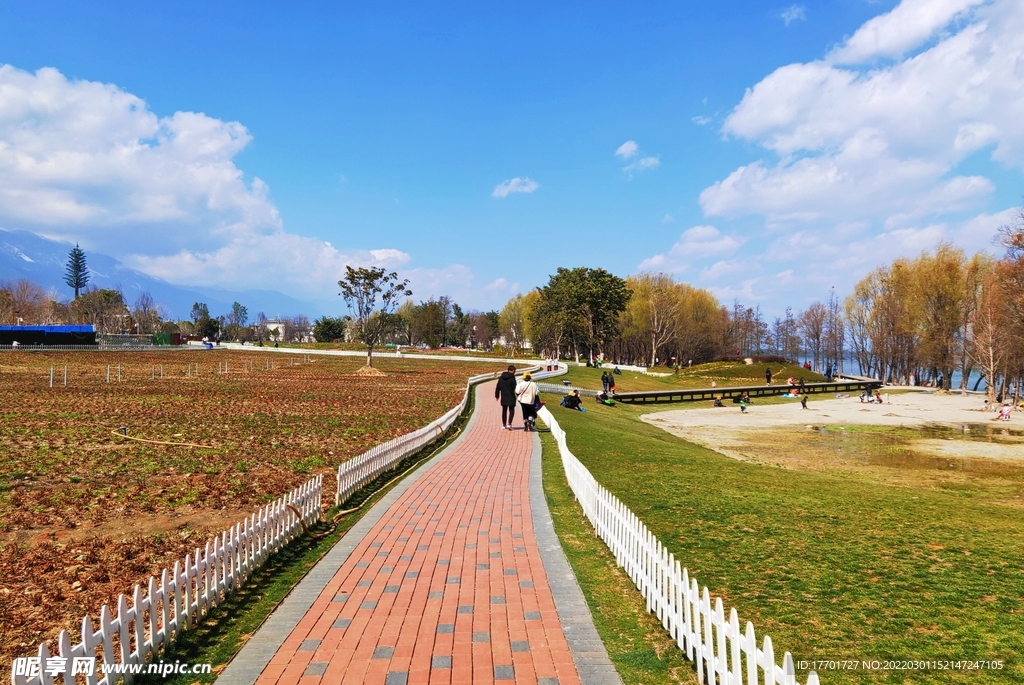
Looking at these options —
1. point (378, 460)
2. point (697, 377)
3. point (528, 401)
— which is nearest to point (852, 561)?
point (378, 460)

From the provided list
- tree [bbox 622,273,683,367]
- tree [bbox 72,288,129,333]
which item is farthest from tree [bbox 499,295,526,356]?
tree [bbox 72,288,129,333]

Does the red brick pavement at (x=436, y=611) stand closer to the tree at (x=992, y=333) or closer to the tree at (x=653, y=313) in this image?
the tree at (x=992, y=333)

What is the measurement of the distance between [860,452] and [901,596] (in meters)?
17.9

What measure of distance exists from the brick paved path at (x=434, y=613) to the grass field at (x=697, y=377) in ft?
122

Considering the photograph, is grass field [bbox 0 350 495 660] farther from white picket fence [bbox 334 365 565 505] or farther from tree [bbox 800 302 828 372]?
tree [bbox 800 302 828 372]

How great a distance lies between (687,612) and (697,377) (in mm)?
62247

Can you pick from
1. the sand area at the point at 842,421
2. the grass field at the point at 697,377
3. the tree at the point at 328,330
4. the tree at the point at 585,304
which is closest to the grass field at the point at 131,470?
the sand area at the point at 842,421

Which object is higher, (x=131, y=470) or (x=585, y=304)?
(x=585, y=304)

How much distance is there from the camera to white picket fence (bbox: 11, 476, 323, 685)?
407 cm

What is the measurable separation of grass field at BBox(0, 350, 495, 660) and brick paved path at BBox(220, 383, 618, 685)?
218cm

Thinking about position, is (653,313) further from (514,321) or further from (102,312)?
(102,312)

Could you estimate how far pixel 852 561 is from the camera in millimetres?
7199

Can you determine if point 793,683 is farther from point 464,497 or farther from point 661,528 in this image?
point 464,497

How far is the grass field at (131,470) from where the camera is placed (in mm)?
6695
